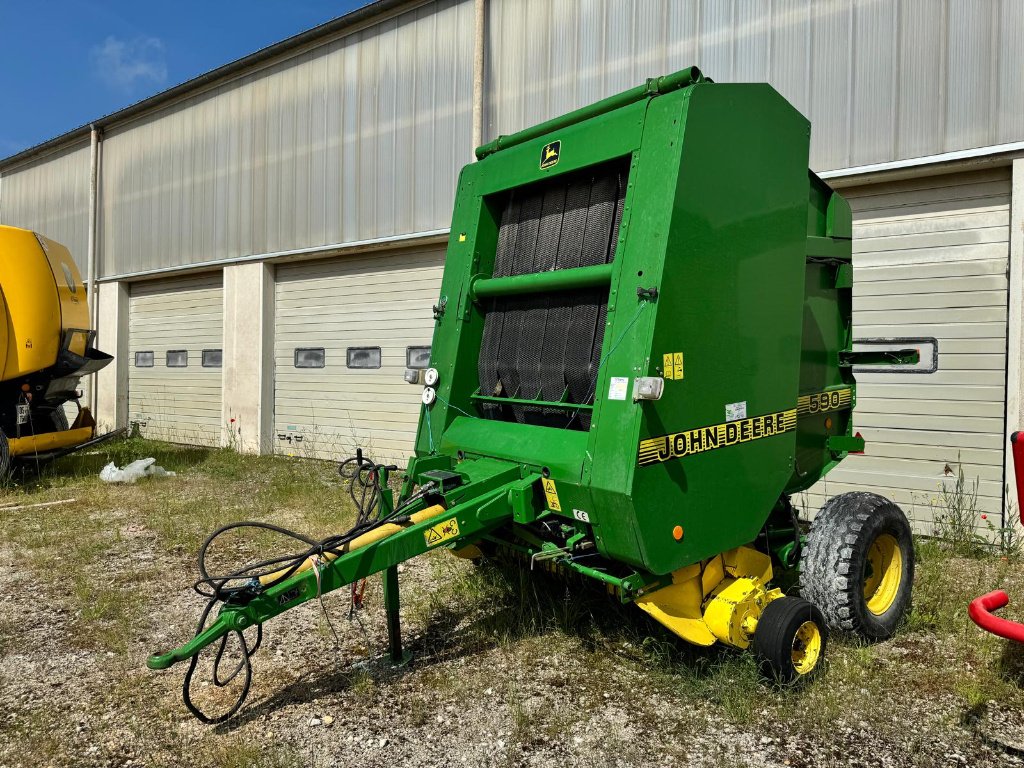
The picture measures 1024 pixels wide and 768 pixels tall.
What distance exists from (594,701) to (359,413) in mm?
7282

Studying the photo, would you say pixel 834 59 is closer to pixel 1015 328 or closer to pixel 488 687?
pixel 1015 328

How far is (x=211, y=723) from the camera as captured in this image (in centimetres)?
303

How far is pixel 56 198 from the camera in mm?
14930

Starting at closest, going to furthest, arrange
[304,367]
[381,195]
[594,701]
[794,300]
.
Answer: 1. [594,701]
2. [794,300]
3. [381,195]
4. [304,367]

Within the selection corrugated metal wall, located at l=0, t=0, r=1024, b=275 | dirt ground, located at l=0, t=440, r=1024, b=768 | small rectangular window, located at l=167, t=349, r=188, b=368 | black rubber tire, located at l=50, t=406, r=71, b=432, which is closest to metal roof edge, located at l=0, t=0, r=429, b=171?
corrugated metal wall, located at l=0, t=0, r=1024, b=275

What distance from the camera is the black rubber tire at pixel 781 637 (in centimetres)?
313

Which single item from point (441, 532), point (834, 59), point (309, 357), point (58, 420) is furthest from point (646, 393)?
point (309, 357)

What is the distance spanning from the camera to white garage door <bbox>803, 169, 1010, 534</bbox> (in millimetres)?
5762

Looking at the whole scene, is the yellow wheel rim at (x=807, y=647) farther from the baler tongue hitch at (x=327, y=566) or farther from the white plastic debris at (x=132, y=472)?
the white plastic debris at (x=132, y=472)

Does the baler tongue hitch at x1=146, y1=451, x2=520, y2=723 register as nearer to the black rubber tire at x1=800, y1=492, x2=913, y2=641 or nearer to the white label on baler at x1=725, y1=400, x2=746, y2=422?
the white label on baler at x1=725, y1=400, x2=746, y2=422

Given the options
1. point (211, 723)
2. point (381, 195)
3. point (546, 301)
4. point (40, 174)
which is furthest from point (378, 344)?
point (40, 174)

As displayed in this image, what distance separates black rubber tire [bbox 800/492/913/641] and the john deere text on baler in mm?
12

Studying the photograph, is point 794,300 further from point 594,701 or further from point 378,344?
point 378,344

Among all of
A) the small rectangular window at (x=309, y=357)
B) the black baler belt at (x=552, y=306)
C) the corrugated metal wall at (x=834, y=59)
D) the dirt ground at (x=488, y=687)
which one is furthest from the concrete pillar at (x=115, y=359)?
the black baler belt at (x=552, y=306)
